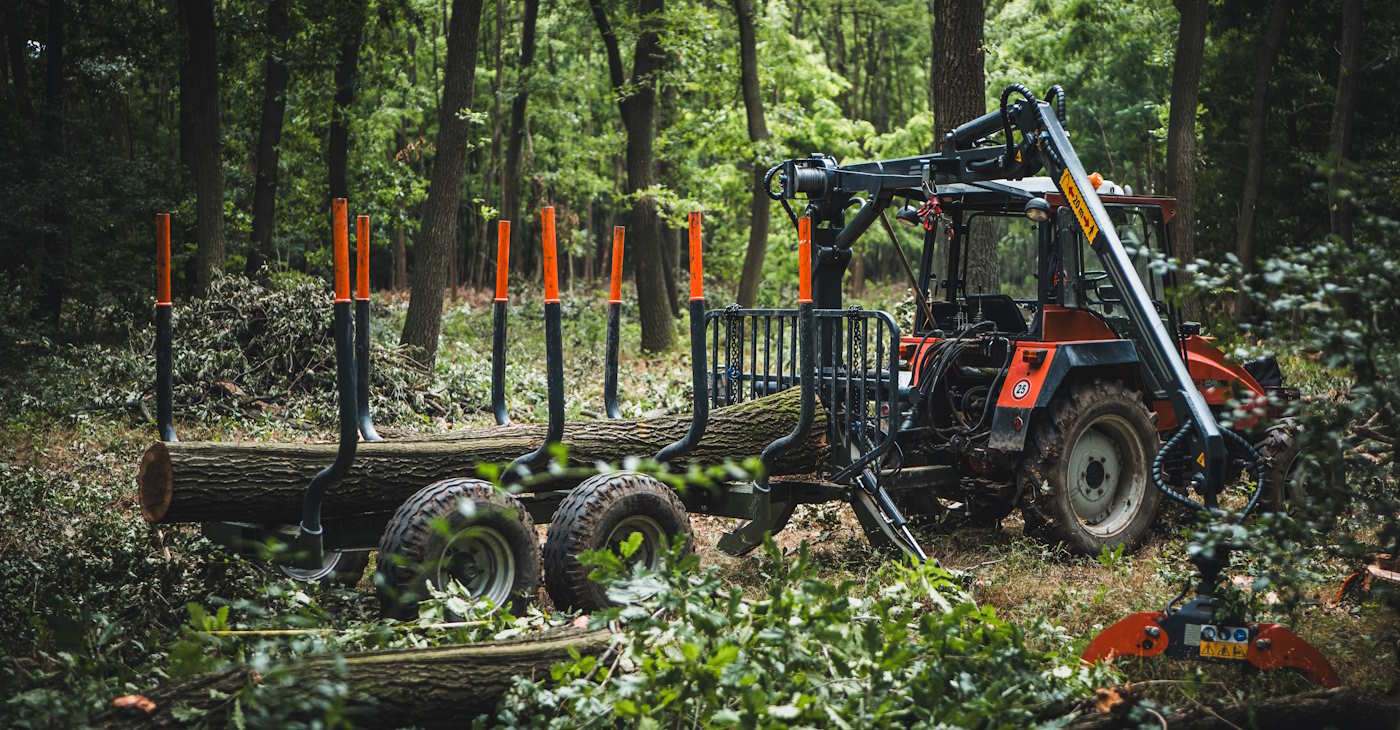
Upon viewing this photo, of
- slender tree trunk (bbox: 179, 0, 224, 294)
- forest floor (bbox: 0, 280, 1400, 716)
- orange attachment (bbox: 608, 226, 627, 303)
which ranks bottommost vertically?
forest floor (bbox: 0, 280, 1400, 716)

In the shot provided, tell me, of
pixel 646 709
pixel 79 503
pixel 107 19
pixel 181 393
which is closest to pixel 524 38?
pixel 107 19

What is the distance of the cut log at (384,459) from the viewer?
6117 millimetres

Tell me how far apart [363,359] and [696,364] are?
6.03 ft

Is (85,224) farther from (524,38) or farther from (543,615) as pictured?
(543,615)

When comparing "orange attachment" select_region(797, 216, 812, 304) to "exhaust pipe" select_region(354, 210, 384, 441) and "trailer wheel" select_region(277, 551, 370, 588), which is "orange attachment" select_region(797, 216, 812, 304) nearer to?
"exhaust pipe" select_region(354, 210, 384, 441)

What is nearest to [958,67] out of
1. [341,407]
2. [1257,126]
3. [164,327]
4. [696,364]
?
[696,364]

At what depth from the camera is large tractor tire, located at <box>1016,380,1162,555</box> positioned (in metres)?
7.64

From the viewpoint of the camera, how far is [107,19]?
63.1ft

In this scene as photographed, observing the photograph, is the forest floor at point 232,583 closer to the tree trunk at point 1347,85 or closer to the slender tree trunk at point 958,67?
the slender tree trunk at point 958,67

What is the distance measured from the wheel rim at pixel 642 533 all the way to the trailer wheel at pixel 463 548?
0.44 metres

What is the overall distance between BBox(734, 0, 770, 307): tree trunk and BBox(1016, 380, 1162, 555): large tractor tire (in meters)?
11.9

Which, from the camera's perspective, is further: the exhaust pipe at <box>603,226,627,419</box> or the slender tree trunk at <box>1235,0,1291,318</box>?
the slender tree trunk at <box>1235,0,1291,318</box>

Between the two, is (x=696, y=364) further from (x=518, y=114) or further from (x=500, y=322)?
(x=518, y=114)

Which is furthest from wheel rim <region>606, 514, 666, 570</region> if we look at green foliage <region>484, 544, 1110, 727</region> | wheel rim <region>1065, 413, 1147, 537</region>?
wheel rim <region>1065, 413, 1147, 537</region>
